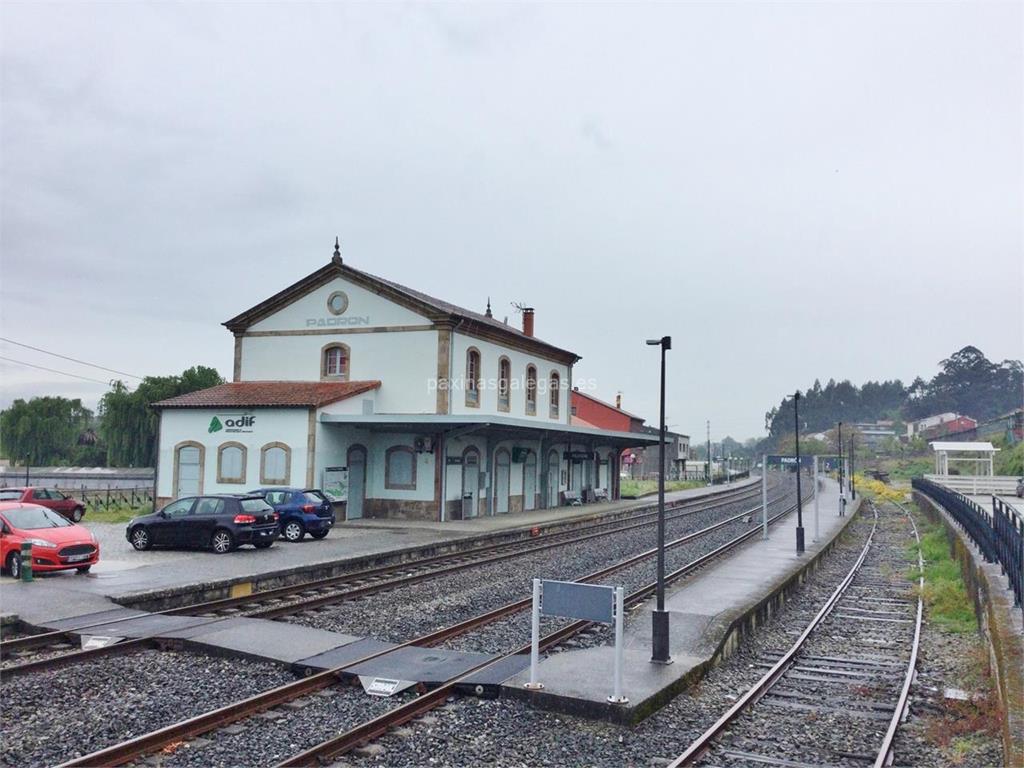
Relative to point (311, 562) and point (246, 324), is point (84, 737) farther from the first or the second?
point (246, 324)

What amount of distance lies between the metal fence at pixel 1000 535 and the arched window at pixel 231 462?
68.9 feet

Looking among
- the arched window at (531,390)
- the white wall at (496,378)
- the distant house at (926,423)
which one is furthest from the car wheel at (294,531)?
the distant house at (926,423)

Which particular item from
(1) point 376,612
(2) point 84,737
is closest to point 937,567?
(1) point 376,612

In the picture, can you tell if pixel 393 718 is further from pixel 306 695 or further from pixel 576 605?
pixel 576 605

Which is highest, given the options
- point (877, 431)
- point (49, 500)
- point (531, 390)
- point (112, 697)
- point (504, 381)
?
point (877, 431)

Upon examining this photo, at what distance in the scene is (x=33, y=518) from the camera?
1482 centimetres

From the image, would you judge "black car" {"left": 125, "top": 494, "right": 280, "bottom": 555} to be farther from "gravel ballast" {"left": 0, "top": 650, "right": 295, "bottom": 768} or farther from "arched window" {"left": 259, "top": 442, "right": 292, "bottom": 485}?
"gravel ballast" {"left": 0, "top": 650, "right": 295, "bottom": 768}

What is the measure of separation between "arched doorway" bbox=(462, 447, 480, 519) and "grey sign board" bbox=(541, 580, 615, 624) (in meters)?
20.5

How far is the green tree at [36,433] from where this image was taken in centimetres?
7306

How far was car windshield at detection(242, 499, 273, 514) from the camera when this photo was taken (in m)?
18.4

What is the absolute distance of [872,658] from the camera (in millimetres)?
11070

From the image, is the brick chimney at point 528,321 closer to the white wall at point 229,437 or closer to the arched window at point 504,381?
the arched window at point 504,381

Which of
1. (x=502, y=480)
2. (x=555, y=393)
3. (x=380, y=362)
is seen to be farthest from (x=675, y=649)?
(x=555, y=393)

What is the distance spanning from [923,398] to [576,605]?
169 meters
